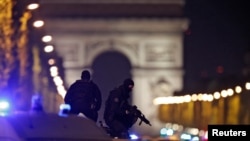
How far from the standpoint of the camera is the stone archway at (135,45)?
9275 cm

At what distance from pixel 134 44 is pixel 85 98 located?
267ft

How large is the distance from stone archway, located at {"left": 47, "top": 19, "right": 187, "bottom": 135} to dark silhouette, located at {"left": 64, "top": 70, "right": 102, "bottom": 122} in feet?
244

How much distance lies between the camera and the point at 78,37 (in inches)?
3681

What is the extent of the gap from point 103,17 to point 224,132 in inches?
3307

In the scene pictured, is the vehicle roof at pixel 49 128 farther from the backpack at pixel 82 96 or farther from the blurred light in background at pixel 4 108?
the backpack at pixel 82 96

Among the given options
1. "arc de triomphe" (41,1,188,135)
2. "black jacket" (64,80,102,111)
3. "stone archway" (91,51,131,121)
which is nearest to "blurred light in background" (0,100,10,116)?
"black jacket" (64,80,102,111)

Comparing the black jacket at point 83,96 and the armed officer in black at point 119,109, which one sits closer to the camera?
the armed officer in black at point 119,109

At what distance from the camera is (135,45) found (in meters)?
96.2

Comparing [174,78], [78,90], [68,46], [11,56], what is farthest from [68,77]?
[78,90]

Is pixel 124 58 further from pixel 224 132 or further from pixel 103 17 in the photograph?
pixel 224 132

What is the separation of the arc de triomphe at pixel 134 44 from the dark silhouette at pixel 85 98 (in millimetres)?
74506

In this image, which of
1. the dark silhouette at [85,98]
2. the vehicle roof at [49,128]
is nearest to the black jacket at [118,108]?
the dark silhouette at [85,98]

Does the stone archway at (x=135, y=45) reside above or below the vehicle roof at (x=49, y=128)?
above

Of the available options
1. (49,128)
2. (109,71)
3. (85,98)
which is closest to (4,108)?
(49,128)
